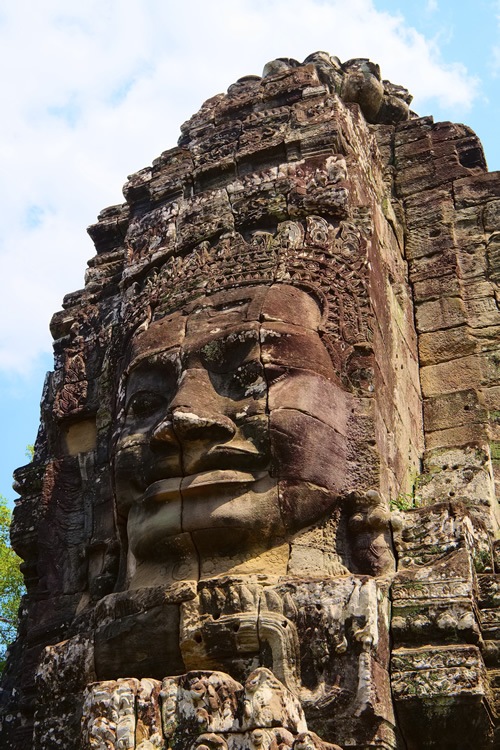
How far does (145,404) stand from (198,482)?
0.91 metres

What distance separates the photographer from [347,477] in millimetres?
5969

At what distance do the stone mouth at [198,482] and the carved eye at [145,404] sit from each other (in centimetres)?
66

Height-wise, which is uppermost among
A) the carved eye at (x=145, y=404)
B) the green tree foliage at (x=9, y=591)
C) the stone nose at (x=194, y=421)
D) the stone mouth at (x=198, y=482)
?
the green tree foliage at (x=9, y=591)

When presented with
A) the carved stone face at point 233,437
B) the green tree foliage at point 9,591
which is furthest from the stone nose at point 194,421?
the green tree foliage at point 9,591

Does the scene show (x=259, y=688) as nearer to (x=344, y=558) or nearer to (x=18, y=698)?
(x=344, y=558)

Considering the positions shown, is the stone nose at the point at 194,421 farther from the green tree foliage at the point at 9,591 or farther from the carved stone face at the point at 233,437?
the green tree foliage at the point at 9,591

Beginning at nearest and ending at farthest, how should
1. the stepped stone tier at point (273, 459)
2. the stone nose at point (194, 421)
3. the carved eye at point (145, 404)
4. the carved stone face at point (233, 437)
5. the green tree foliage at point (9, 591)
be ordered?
1. the stepped stone tier at point (273, 459)
2. the carved stone face at point (233, 437)
3. the stone nose at point (194, 421)
4. the carved eye at point (145, 404)
5. the green tree foliage at point (9, 591)

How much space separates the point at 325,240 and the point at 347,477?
1.76m

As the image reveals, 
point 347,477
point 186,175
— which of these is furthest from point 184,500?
point 186,175

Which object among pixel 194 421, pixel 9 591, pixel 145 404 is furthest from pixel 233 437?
pixel 9 591

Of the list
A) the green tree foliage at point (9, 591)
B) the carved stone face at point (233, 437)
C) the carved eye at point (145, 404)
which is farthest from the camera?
the green tree foliage at point (9, 591)

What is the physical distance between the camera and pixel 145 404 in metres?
6.51

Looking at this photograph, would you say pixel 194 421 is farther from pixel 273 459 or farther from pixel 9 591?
pixel 9 591

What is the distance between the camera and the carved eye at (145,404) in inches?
255
